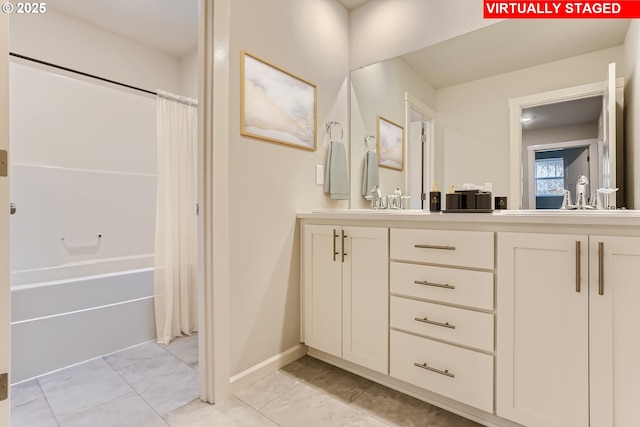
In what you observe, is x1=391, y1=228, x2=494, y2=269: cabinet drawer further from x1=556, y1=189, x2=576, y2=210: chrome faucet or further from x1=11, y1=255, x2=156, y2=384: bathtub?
x1=11, y1=255, x2=156, y2=384: bathtub

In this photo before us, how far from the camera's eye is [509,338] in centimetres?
123

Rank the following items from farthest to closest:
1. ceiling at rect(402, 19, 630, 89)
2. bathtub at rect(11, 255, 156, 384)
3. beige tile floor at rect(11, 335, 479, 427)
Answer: bathtub at rect(11, 255, 156, 384)
ceiling at rect(402, 19, 630, 89)
beige tile floor at rect(11, 335, 479, 427)

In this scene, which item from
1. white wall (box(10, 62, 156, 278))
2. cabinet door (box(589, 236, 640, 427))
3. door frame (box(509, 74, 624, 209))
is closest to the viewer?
cabinet door (box(589, 236, 640, 427))

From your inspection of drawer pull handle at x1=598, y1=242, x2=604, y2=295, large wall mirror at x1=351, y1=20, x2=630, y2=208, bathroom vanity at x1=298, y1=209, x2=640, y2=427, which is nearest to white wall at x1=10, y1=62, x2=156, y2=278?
bathroom vanity at x1=298, y1=209, x2=640, y2=427

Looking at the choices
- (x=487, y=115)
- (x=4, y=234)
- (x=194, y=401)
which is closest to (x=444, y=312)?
(x=487, y=115)

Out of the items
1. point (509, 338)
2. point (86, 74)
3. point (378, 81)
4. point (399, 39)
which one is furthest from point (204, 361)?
point (86, 74)

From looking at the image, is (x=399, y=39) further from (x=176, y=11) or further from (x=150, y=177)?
(x=150, y=177)

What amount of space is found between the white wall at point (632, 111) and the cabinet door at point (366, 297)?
111 cm

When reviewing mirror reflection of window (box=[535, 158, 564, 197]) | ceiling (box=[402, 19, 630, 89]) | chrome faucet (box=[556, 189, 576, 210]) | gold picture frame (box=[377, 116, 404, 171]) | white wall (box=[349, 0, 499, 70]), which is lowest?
chrome faucet (box=[556, 189, 576, 210])

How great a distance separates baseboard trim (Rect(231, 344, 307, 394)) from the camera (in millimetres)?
1656

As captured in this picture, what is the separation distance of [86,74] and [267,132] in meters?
1.91

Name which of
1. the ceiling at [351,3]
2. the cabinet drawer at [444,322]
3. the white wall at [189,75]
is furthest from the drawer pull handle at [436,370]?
the white wall at [189,75]

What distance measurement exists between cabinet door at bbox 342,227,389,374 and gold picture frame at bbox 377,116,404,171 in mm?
790

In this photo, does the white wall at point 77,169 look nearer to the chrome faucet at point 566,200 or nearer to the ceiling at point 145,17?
the ceiling at point 145,17
